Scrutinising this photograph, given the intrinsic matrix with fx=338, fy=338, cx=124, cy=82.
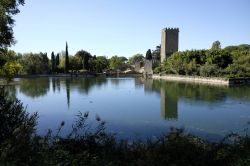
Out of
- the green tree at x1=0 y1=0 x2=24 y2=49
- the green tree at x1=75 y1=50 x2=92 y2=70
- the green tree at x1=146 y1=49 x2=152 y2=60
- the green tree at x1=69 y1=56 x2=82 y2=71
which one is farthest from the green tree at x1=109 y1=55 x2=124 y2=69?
the green tree at x1=0 y1=0 x2=24 y2=49

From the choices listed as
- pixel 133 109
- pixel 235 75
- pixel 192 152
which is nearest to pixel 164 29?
pixel 235 75

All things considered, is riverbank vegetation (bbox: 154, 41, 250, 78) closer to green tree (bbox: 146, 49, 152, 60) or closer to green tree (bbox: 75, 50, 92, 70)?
green tree (bbox: 146, 49, 152, 60)

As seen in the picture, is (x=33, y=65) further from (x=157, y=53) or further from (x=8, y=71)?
(x=8, y=71)

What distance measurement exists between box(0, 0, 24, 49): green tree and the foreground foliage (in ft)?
14.7

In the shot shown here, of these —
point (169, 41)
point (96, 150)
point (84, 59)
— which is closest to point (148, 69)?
point (169, 41)

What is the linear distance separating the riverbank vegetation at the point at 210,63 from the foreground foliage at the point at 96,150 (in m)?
45.5

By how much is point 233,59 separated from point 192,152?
5859cm

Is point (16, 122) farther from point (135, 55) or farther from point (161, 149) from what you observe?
point (135, 55)

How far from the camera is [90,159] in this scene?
18.1ft

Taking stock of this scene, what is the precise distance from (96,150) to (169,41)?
280 ft

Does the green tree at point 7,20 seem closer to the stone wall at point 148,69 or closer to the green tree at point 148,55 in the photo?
the stone wall at point 148,69

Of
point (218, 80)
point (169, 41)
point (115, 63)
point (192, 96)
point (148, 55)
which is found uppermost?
point (169, 41)

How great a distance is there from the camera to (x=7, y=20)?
10.6m

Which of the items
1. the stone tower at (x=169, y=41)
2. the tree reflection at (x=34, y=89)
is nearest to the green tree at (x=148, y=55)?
the stone tower at (x=169, y=41)
